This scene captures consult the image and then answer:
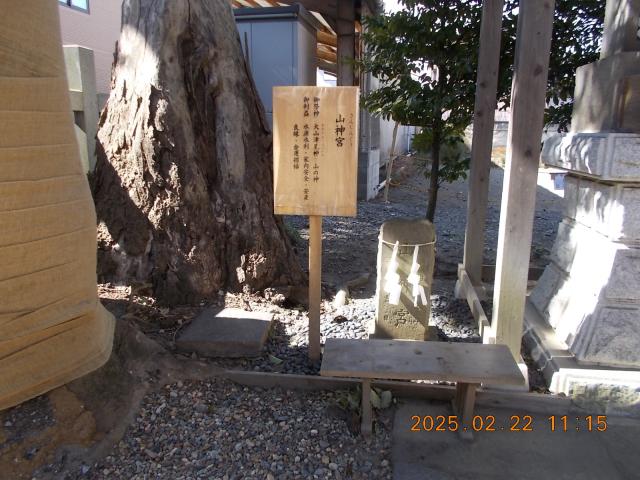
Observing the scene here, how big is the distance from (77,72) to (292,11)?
393 cm

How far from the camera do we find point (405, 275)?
3398 mm

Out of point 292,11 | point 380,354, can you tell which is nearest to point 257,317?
point 380,354

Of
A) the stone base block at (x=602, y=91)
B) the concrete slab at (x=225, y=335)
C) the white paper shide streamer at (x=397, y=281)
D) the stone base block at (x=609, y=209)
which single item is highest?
the stone base block at (x=602, y=91)

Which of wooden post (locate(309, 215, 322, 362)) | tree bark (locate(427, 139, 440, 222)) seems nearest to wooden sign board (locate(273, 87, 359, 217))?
wooden post (locate(309, 215, 322, 362))

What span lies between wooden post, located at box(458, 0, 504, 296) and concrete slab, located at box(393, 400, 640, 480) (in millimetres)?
1694

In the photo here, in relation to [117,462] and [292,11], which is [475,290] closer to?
[117,462]

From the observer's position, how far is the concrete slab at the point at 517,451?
94.1 inches

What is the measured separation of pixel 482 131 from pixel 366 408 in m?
2.71

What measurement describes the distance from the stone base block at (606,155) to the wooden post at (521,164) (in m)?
0.41

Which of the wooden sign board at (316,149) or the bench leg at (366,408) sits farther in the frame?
the wooden sign board at (316,149)

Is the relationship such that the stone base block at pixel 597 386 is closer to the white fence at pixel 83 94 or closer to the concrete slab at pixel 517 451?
the concrete slab at pixel 517 451

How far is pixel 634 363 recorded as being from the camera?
2918 mm

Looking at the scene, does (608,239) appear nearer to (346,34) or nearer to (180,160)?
(180,160)
